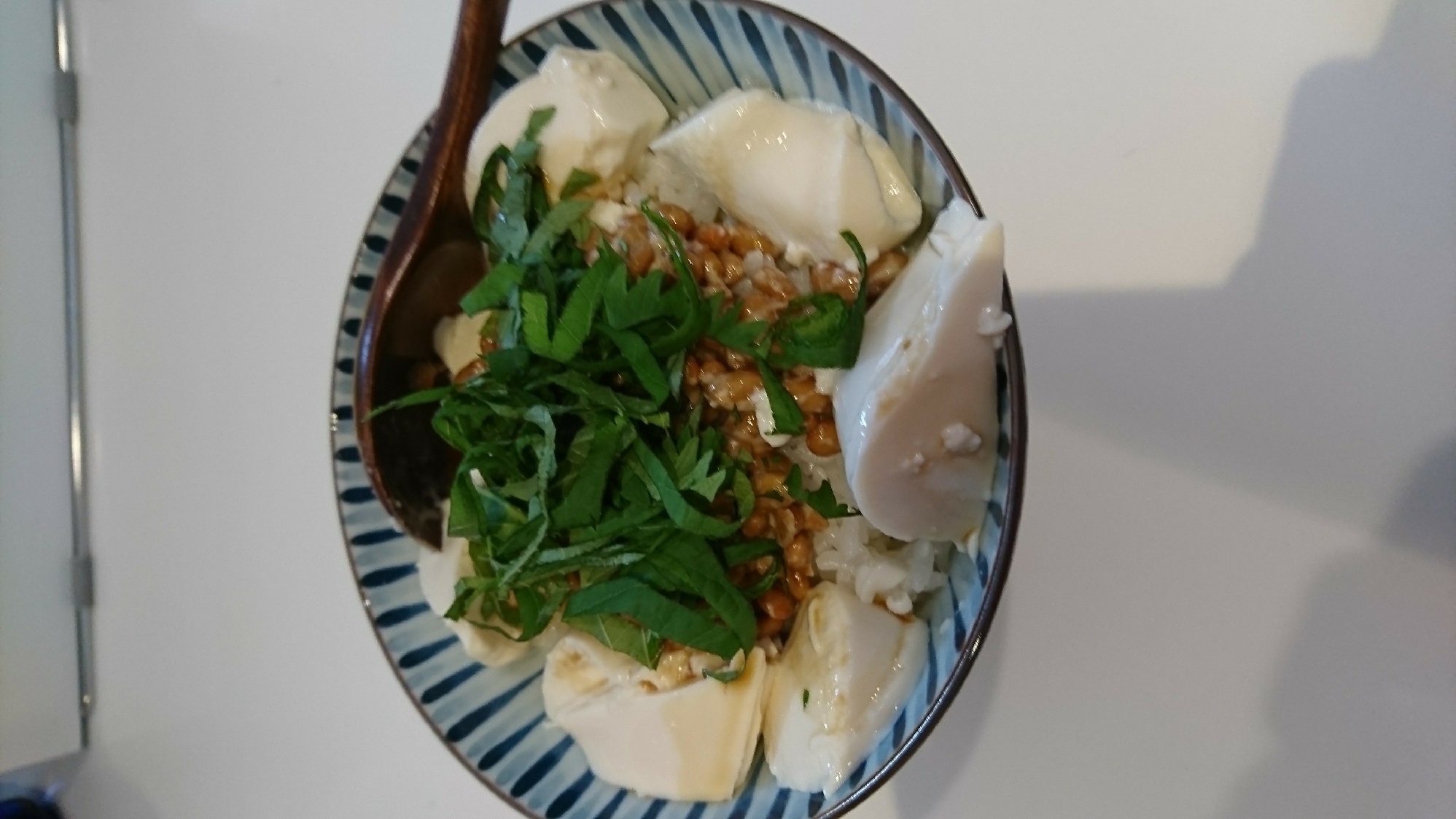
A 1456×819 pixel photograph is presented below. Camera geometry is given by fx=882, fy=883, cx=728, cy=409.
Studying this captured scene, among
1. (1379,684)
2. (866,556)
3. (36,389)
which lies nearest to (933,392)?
(866,556)

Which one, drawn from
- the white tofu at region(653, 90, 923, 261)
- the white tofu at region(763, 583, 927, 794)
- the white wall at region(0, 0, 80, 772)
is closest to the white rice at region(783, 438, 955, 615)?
the white tofu at region(763, 583, 927, 794)

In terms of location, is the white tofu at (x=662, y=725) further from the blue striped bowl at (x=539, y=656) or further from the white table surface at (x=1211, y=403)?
the white table surface at (x=1211, y=403)

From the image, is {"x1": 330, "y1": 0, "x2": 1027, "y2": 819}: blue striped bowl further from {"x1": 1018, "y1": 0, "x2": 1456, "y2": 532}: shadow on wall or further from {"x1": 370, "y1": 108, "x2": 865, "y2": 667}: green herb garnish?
{"x1": 1018, "y1": 0, "x2": 1456, "y2": 532}: shadow on wall

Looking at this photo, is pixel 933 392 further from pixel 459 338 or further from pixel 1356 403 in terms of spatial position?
pixel 459 338

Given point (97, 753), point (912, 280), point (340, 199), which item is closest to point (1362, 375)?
point (912, 280)

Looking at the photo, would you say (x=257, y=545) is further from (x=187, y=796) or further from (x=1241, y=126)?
(x=1241, y=126)

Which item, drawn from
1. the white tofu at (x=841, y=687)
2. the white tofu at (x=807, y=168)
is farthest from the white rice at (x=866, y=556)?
the white tofu at (x=807, y=168)
